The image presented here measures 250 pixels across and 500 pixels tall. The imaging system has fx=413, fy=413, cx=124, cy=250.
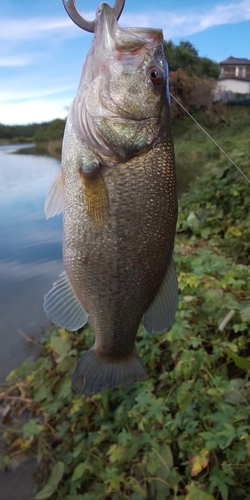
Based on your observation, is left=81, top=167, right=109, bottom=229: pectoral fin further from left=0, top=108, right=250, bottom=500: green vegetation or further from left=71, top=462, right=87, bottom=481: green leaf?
left=71, top=462, right=87, bottom=481: green leaf

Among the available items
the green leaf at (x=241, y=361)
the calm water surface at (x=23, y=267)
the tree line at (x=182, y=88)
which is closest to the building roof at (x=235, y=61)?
the tree line at (x=182, y=88)

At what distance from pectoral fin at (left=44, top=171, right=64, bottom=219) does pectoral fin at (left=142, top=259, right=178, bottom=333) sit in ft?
1.49

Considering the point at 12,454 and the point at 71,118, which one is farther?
the point at 12,454

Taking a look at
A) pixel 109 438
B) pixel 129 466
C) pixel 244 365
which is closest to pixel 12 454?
pixel 109 438

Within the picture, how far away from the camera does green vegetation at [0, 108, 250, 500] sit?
105 inches

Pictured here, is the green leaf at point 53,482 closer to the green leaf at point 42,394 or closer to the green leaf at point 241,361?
the green leaf at point 42,394

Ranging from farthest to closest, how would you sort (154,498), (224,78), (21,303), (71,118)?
(224,78)
(21,303)
(154,498)
(71,118)

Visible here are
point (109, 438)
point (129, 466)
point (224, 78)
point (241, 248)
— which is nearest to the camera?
point (129, 466)

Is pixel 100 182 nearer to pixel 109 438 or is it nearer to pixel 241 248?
pixel 109 438

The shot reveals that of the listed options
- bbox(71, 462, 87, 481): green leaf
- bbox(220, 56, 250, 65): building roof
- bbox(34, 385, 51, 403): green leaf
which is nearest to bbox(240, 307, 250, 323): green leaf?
bbox(71, 462, 87, 481): green leaf

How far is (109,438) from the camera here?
338cm

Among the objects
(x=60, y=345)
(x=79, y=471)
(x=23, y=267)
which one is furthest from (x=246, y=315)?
(x=23, y=267)

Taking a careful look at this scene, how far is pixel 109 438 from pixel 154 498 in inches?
29.6

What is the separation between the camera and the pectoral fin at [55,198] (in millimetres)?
1485
